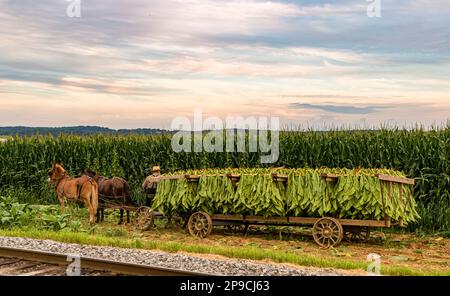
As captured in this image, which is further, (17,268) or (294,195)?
(294,195)

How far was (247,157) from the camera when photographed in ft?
68.1

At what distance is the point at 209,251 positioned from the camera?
1209cm

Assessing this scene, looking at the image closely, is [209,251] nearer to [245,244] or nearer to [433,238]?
[245,244]

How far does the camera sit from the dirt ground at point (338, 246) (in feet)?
41.9

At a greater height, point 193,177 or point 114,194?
point 193,177

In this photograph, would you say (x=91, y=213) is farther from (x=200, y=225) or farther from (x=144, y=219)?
(x=200, y=225)

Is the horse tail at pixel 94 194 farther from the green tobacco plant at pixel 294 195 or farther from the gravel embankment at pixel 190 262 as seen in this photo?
the gravel embankment at pixel 190 262

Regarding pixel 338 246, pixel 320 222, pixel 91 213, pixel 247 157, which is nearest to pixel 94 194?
pixel 91 213

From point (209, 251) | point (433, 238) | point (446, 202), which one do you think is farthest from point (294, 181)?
point (446, 202)

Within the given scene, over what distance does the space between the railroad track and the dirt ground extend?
4.72m

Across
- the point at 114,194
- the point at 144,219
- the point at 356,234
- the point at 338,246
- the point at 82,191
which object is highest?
the point at 82,191

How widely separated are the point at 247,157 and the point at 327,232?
7174 mm

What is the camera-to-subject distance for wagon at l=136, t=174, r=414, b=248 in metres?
13.6

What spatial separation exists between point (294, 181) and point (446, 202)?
18.3 ft
